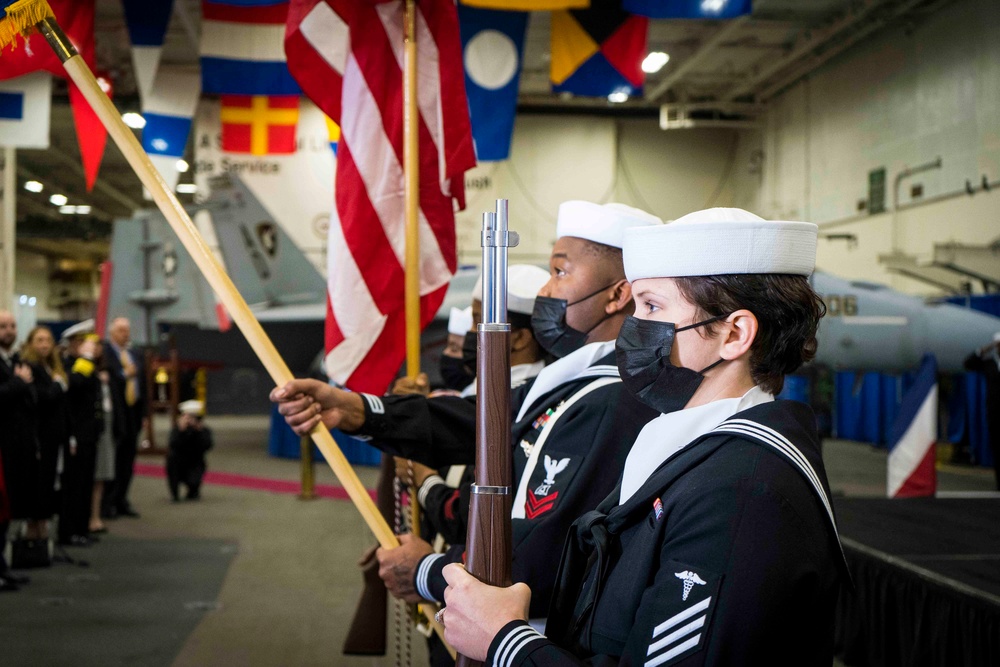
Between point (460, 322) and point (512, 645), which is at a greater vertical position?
point (460, 322)

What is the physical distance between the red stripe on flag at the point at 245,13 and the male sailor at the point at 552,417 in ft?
14.4

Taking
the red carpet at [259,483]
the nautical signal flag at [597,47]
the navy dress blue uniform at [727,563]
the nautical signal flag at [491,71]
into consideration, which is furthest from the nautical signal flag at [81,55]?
the red carpet at [259,483]

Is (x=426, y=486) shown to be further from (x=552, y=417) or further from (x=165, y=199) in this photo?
(x=165, y=199)

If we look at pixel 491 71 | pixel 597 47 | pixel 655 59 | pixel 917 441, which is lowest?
pixel 917 441

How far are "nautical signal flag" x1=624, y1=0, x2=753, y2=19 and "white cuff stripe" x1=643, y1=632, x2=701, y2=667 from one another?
4.78m

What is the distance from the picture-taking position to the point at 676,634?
0.92 meters

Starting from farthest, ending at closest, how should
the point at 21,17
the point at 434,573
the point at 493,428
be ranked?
the point at 434,573 → the point at 21,17 → the point at 493,428

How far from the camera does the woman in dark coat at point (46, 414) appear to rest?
5.08m

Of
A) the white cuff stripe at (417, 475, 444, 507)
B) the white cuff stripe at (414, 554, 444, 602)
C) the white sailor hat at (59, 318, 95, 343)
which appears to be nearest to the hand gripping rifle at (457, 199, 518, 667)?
the white cuff stripe at (414, 554, 444, 602)

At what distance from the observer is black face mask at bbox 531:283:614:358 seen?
1.93 meters

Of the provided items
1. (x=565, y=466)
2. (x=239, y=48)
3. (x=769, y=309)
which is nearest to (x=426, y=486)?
(x=565, y=466)

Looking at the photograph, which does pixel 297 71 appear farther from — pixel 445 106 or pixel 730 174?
pixel 730 174

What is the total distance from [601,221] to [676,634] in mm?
1181

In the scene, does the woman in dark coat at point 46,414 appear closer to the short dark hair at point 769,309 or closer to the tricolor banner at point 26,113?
the tricolor banner at point 26,113
